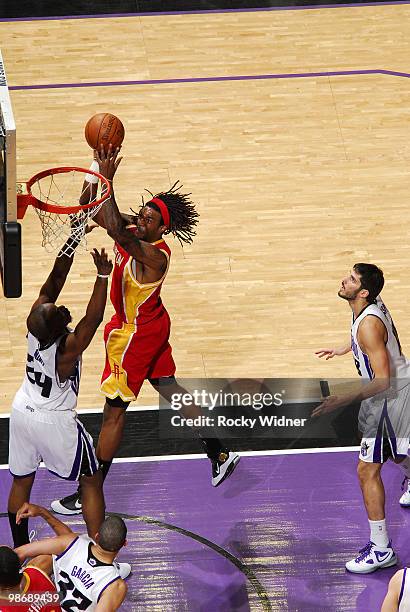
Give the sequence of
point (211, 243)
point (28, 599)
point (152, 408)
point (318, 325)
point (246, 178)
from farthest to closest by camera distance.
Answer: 1. point (246, 178)
2. point (211, 243)
3. point (318, 325)
4. point (152, 408)
5. point (28, 599)

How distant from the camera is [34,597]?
6.61 meters

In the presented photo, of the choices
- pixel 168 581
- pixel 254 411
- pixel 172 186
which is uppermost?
pixel 172 186

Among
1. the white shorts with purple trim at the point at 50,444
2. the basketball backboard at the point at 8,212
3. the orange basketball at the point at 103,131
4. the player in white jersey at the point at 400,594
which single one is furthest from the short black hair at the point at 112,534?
the orange basketball at the point at 103,131

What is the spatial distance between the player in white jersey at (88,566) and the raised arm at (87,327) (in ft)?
3.23

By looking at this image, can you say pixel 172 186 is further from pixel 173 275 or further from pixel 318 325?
pixel 318 325

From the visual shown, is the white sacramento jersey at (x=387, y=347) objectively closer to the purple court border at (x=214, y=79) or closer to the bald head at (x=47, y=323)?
the bald head at (x=47, y=323)

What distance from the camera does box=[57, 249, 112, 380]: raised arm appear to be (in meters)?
7.06

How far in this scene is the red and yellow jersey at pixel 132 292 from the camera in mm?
8094

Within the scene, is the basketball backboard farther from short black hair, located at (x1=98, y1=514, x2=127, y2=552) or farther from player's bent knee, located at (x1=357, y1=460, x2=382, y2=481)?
player's bent knee, located at (x1=357, y1=460, x2=382, y2=481)

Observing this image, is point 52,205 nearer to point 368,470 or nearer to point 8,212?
point 8,212

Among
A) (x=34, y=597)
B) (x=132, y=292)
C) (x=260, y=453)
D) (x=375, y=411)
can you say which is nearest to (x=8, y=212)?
(x=132, y=292)

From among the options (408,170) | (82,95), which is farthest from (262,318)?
(82,95)

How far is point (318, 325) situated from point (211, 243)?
1413mm

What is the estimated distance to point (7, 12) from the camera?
47.9 ft
